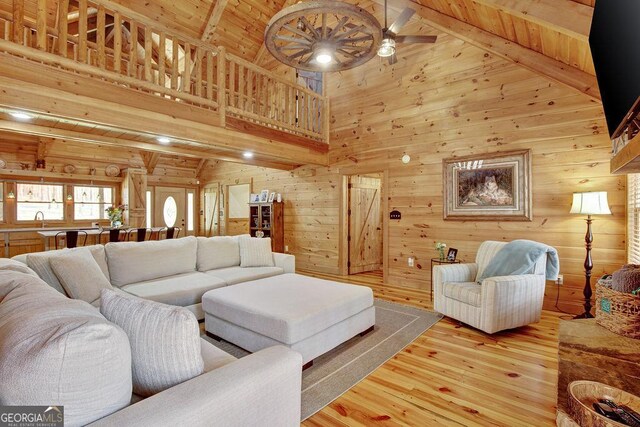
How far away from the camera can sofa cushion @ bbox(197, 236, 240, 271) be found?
158 inches

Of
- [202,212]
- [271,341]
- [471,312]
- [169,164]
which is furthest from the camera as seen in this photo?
[202,212]

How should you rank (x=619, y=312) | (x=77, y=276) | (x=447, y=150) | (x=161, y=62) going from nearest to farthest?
(x=619, y=312), (x=77, y=276), (x=161, y=62), (x=447, y=150)

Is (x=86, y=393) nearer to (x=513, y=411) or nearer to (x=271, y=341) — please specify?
(x=271, y=341)

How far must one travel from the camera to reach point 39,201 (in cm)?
715

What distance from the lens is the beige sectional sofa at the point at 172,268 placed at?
3.01 m

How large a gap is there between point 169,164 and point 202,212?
5.65ft

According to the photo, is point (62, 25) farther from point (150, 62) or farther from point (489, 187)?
point (489, 187)

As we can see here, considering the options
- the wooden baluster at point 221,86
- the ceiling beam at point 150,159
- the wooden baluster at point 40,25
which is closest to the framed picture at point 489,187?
the wooden baluster at point 221,86

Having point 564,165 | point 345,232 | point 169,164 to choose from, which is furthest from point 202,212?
point 564,165

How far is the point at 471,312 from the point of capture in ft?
10.3

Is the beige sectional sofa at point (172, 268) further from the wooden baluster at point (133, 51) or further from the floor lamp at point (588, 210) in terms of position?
the floor lamp at point (588, 210)

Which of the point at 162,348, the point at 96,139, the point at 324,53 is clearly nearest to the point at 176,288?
the point at 162,348

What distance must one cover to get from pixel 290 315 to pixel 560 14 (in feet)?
10.6

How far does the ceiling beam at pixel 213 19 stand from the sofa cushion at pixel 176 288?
209 inches
